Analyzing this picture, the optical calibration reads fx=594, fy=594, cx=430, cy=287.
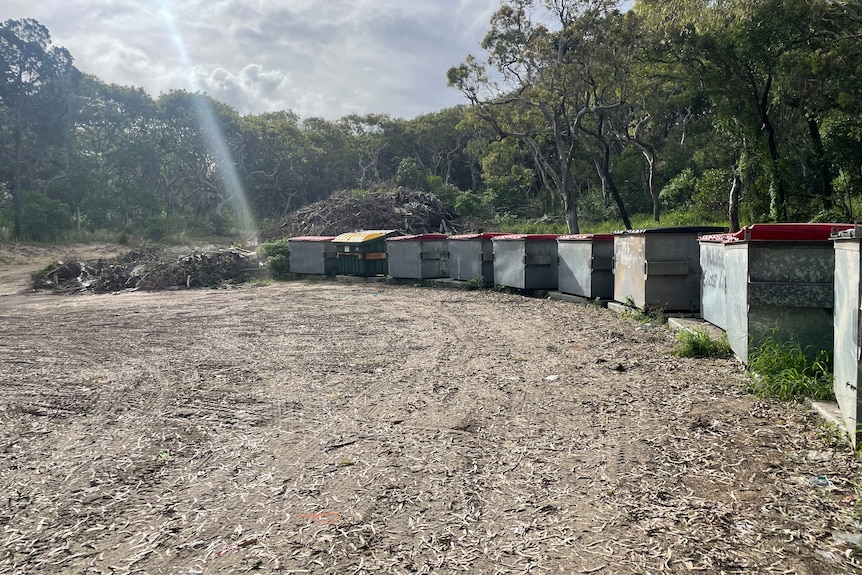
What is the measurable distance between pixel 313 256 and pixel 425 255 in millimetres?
4908

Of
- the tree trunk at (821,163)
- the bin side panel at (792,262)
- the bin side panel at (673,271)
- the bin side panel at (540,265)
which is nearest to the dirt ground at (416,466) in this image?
the bin side panel at (792,262)

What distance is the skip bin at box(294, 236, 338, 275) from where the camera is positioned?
19766mm

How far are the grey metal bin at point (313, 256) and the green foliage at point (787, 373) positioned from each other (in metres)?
15.6

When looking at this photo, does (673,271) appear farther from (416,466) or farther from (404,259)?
(404,259)

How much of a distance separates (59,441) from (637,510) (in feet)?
14.3

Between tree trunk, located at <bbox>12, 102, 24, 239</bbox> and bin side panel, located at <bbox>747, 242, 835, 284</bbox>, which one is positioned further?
tree trunk, located at <bbox>12, 102, 24, 239</bbox>

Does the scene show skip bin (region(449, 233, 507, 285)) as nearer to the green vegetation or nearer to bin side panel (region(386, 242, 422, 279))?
bin side panel (region(386, 242, 422, 279))

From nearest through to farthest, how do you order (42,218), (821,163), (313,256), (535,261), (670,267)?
(670,267) < (535,261) < (821,163) < (313,256) < (42,218)

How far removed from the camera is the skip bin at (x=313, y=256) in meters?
19.8

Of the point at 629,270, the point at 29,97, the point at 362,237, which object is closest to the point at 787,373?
the point at 629,270

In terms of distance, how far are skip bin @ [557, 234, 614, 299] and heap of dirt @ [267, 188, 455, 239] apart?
46.2ft

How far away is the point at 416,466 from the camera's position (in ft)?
13.2

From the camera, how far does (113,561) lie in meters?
2.98

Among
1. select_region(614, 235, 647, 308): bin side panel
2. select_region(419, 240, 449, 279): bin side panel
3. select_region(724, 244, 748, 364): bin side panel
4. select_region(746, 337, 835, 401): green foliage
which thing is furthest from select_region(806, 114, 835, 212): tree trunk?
select_region(746, 337, 835, 401): green foliage
